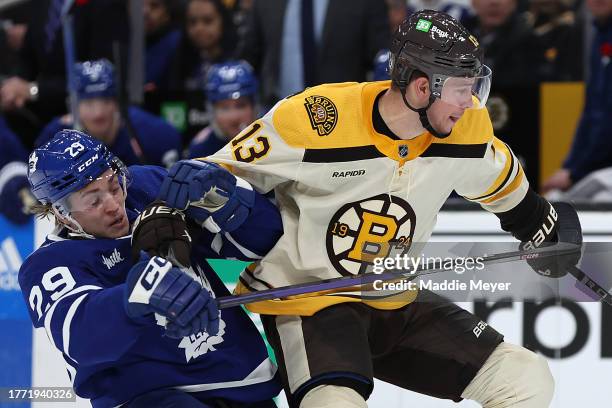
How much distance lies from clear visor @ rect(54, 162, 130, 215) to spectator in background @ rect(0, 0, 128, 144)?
2803 millimetres

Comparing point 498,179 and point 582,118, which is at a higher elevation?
point 498,179

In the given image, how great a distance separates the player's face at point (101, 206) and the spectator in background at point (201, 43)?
2995 millimetres

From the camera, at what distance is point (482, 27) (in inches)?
219

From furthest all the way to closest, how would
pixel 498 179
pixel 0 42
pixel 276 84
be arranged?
pixel 0 42 < pixel 276 84 < pixel 498 179

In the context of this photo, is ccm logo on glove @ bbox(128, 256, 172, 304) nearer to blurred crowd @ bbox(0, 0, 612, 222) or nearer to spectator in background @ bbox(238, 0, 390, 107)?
blurred crowd @ bbox(0, 0, 612, 222)

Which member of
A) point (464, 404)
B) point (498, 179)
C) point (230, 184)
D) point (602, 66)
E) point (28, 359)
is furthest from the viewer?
point (602, 66)

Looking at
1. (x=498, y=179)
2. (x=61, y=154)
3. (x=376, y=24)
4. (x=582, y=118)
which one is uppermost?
(x=61, y=154)

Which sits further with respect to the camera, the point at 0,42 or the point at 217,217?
the point at 0,42

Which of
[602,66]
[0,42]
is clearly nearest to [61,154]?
[602,66]

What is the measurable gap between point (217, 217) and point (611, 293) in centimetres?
112

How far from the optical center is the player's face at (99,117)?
550 cm

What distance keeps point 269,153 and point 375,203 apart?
30cm

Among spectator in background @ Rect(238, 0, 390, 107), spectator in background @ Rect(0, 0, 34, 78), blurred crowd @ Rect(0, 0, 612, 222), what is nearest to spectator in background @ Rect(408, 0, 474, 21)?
blurred crowd @ Rect(0, 0, 612, 222)

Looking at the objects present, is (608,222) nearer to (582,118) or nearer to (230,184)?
(582,118)
